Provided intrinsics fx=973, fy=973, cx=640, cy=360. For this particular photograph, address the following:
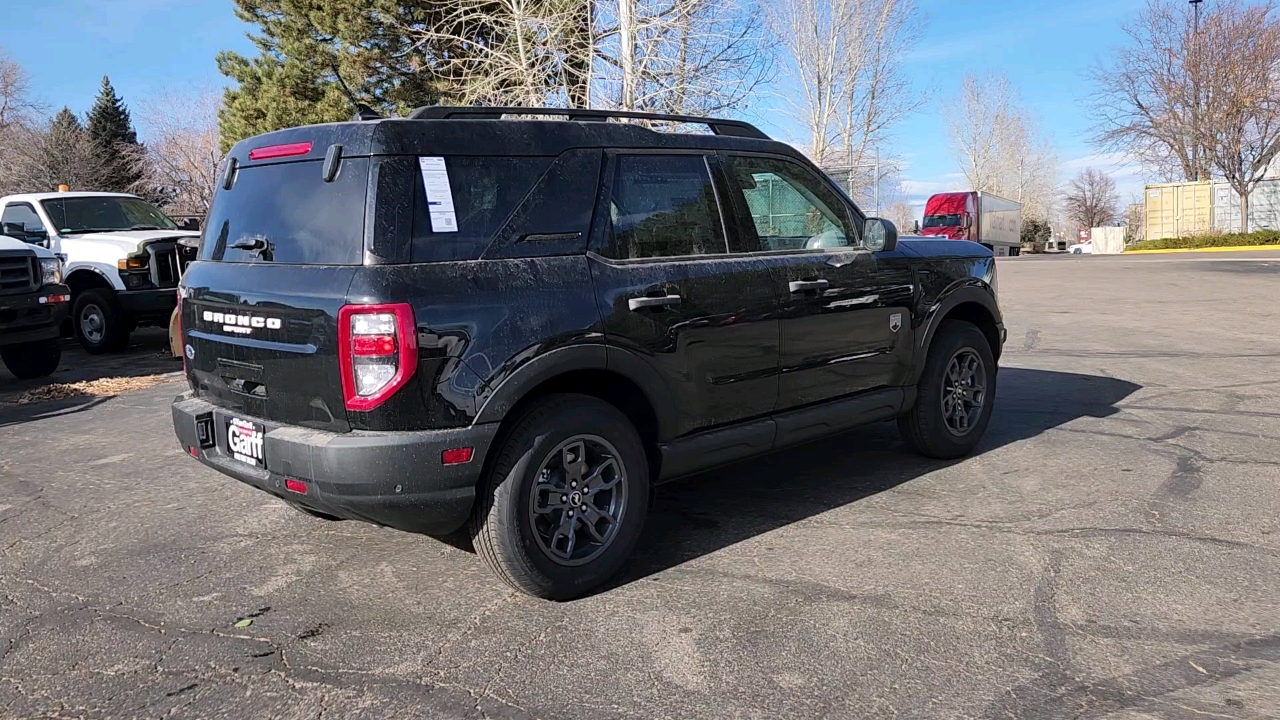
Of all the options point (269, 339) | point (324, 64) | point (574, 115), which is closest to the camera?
point (269, 339)

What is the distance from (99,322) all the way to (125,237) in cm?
110

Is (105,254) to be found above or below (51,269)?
above

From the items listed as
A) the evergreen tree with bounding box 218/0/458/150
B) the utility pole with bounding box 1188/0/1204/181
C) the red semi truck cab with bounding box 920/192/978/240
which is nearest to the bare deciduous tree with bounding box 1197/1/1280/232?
the utility pole with bounding box 1188/0/1204/181

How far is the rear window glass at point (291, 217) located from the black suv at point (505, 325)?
0.01 meters

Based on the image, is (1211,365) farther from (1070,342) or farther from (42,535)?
(42,535)

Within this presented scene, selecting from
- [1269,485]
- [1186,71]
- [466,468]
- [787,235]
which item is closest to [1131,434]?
[1269,485]

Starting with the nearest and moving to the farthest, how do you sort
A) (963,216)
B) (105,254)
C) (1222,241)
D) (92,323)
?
(105,254), (92,323), (1222,241), (963,216)

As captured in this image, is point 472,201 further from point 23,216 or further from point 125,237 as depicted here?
point 23,216

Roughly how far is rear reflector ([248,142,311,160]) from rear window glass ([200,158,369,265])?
1.8 inches

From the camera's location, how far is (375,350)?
135 inches

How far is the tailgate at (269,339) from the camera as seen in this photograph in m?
3.52

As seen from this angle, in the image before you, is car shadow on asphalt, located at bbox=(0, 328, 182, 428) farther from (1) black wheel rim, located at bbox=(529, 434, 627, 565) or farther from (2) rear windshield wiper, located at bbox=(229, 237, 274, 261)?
(1) black wheel rim, located at bbox=(529, 434, 627, 565)

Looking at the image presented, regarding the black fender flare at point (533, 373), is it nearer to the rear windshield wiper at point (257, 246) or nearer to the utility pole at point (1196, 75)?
the rear windshield wiper at point (257, 246)

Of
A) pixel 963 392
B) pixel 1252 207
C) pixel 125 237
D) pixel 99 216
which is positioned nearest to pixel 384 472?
pixel 963 392
